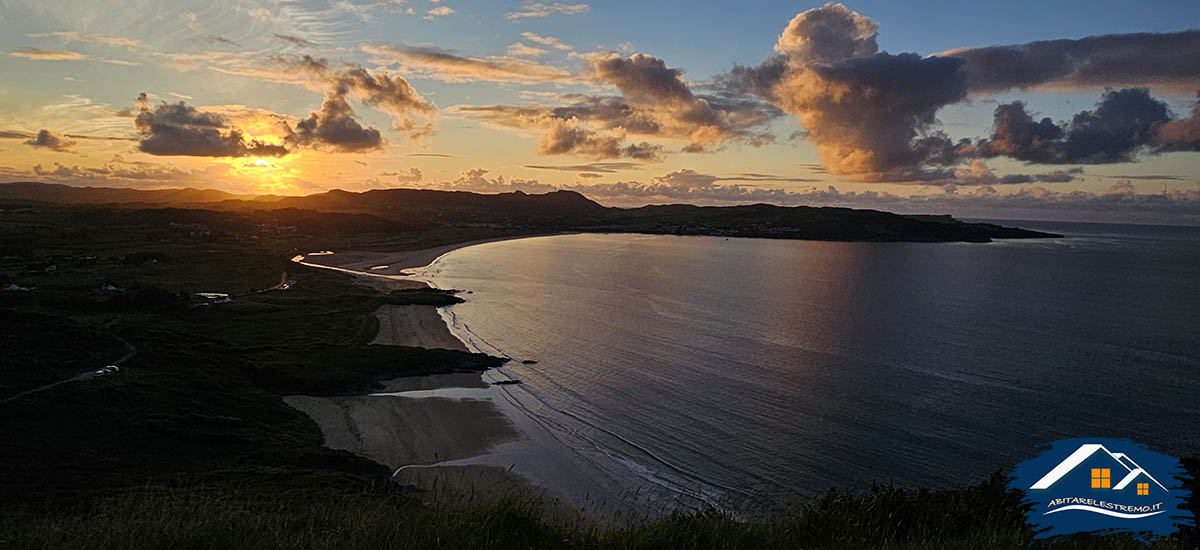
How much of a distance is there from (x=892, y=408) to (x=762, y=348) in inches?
718

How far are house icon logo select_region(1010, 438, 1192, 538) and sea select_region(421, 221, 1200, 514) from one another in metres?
20.2

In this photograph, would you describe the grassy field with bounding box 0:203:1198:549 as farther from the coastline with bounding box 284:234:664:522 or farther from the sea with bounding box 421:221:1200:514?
the sea with bounding box 421:221:1200:514

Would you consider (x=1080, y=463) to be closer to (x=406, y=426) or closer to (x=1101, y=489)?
(x=1101, y=489)

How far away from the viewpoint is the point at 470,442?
116 ft

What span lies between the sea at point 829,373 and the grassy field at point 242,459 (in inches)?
443

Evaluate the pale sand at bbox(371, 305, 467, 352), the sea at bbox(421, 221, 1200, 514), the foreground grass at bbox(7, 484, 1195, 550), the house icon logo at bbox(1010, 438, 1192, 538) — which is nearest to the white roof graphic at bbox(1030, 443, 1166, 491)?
the house icon logo at bbox(1010, 438, 1192, 538)

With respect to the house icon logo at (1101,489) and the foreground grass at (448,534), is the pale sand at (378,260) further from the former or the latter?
the house icon logo at (1101,489)

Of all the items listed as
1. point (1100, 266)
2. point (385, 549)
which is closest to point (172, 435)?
point (385, 549)

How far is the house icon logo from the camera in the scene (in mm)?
6945

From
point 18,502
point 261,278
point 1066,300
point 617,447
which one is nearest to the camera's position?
point 18,502

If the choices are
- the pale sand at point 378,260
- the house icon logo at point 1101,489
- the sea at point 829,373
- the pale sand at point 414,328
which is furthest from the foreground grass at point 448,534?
the pale sand at point 378,260

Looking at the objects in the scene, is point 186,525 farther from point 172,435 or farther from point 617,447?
point 617,447

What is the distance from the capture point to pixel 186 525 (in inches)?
354

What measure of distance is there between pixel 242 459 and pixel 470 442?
442 inches
